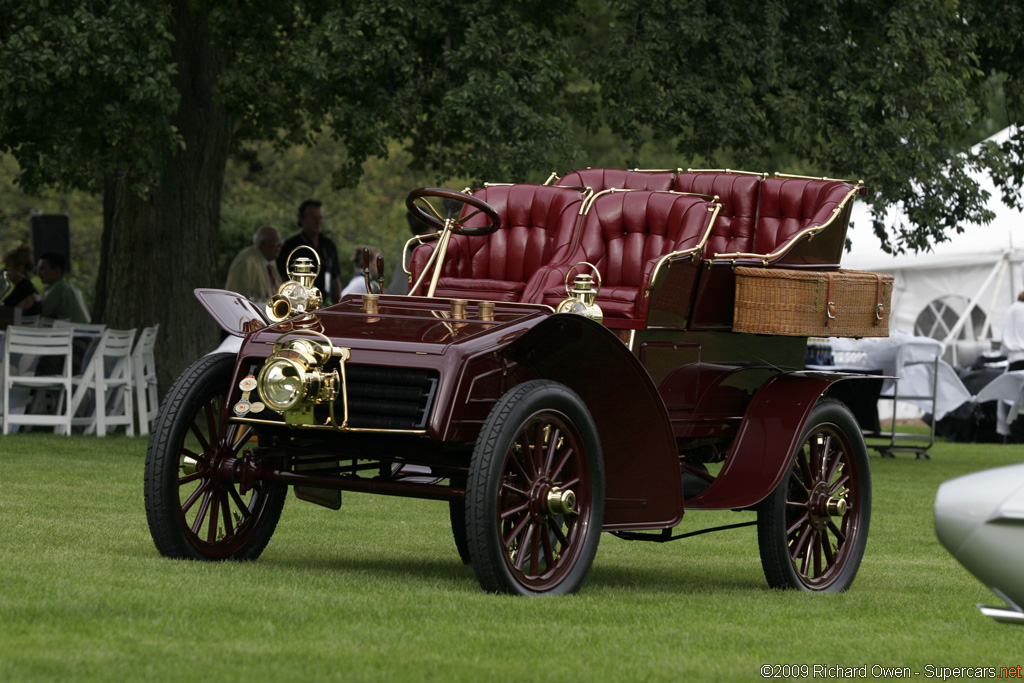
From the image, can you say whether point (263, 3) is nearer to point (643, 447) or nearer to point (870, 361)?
point (870, 361)

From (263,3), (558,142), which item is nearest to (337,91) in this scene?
(263,3)

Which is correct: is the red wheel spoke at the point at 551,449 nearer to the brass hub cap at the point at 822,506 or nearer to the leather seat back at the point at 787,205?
the brass hub cap at the point at 822,506

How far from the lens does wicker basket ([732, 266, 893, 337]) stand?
23.9 feet

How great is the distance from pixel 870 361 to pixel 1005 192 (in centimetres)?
246

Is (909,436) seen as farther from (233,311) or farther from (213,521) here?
(213,521)

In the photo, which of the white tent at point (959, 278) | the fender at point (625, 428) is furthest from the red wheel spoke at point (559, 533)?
the white tent at point (959, 278)

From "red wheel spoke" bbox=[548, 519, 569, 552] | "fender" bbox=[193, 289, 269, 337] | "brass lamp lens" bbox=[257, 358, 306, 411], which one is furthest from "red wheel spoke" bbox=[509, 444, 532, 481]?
"fender" bbox=[193, 289, 269, 337]

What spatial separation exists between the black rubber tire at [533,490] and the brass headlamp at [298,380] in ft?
2.03

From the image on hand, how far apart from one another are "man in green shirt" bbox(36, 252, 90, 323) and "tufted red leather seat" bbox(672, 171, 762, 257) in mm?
10085

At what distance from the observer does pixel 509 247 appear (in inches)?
308

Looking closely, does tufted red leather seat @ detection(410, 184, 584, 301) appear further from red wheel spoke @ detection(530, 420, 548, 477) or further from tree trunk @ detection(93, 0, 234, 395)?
tree trunk @ detection(93, 0, 234, 395)

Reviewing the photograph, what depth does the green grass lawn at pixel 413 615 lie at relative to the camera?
184 inches

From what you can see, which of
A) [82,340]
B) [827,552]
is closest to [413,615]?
[827,552]

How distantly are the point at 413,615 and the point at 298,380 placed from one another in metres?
0.99
